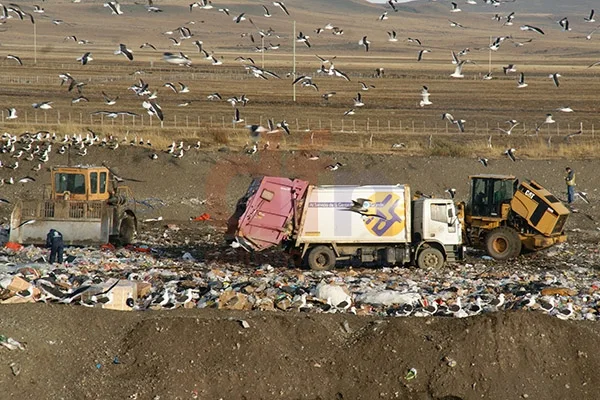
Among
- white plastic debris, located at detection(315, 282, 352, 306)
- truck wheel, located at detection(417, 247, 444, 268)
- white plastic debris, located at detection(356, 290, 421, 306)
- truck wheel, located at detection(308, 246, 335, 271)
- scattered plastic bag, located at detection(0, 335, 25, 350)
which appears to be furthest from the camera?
truck wheel, located at detection(417, 247, 444, 268)

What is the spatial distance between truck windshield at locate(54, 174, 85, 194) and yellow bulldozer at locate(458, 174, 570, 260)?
8.32m

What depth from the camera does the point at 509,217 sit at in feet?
78.5

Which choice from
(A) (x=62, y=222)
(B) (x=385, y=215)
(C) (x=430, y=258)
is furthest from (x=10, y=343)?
(C) (x=430, y=258)

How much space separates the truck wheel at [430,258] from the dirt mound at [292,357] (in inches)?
310

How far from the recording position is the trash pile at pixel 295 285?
16.0 m

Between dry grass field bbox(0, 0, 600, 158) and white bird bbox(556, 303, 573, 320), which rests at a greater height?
dry grass field bbox(0, 0, 600, 158)

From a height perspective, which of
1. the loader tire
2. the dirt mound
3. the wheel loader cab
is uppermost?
the wheel loader cab

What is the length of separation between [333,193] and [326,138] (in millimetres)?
21954

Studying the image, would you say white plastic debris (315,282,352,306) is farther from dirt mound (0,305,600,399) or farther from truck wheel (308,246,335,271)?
truck wheel (308,246,335,271)

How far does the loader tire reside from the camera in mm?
24609

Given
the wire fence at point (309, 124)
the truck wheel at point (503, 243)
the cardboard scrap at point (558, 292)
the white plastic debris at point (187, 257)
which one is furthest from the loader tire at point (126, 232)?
the wire fence at point (309, 124)

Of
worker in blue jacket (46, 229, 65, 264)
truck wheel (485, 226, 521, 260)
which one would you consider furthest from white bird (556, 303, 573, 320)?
worker in blue jacket (46, 229, 65, 264)

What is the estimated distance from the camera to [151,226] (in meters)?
28.5

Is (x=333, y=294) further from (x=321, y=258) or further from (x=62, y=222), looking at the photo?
(x=62, y=222)
